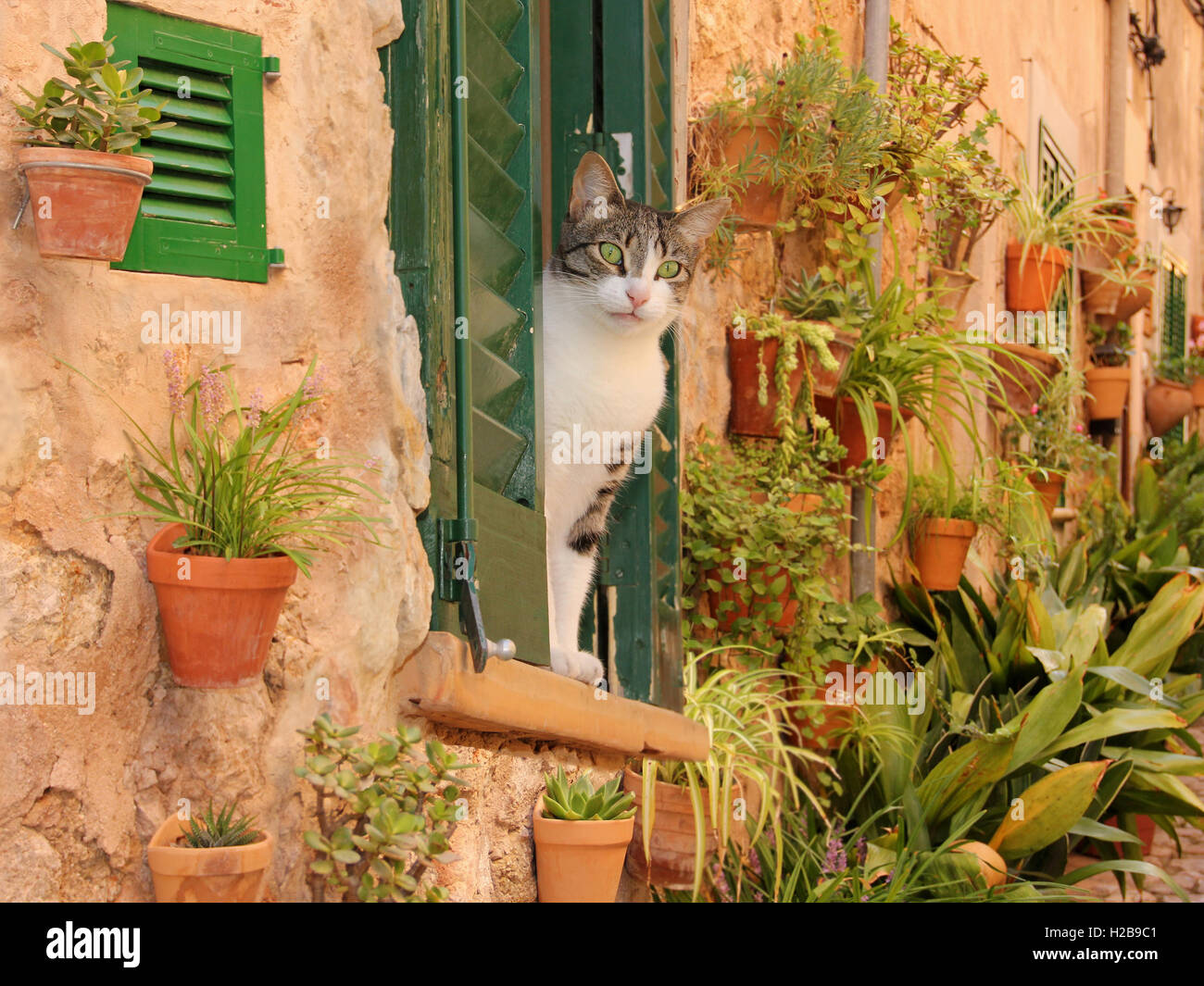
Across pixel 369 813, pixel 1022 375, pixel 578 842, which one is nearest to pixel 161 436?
pixel 369 813

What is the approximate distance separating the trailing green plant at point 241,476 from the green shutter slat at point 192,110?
352mm

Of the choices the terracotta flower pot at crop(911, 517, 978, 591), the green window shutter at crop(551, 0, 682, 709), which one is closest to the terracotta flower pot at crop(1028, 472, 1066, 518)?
the terracotta flower pot at crop(911, 517, 978, 591)

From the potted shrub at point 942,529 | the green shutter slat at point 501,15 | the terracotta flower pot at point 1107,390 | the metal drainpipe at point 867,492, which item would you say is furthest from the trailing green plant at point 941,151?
the terracotta flower pot at point 1107,390

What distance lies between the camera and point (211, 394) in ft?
5.21

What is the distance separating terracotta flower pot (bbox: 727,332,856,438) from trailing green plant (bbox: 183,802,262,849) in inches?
102

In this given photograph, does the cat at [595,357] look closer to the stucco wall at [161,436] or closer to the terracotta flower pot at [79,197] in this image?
the stucco wall at [161,436]

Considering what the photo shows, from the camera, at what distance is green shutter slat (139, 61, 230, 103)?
1.61 metres

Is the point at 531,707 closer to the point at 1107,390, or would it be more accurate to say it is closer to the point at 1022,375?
the point at 1022,375

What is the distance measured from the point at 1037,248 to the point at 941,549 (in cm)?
218

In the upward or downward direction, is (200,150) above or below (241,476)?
above

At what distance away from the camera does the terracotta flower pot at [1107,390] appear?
773cm
